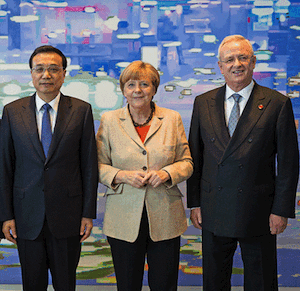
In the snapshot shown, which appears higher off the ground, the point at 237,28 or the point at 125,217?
the point at 237,28

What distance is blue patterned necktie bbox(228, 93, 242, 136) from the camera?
87.0 inches

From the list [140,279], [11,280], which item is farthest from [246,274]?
[11,280]

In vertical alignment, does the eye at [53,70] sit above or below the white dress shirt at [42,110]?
above

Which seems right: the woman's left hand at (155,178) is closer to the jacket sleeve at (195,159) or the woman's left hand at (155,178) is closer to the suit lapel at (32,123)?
the jacket sleeve at (195,159)

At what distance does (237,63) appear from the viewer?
2.16 meters

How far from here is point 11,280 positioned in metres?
3.59

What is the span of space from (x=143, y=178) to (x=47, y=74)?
0.82 metres

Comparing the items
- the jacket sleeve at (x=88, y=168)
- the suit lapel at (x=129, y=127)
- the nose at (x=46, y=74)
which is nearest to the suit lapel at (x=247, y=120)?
the suit lapel at (x=129, y=127)

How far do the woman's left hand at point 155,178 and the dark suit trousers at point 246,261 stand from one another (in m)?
0.48

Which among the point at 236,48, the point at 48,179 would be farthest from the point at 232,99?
the point at 48,179

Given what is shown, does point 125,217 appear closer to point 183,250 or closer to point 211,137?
point 211,137

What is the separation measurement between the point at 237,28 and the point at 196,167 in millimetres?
1627

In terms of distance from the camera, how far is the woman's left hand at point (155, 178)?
2.12 metres

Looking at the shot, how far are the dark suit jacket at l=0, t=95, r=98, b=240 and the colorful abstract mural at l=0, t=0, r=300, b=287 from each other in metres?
1.30
